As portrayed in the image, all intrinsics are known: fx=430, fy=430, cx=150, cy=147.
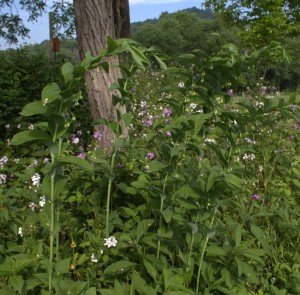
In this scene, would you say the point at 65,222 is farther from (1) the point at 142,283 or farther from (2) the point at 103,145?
A: (2) the point at 103,145

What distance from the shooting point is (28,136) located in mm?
1704

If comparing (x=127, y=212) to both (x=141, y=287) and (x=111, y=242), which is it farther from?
(x=141, y=287)

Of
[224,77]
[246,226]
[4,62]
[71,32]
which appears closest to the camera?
[224,77]

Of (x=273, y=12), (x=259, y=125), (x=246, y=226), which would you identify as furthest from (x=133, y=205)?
(x=273, y=12)

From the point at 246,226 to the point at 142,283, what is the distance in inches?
52.7

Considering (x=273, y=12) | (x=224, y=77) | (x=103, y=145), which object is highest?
(x=273, y=12)

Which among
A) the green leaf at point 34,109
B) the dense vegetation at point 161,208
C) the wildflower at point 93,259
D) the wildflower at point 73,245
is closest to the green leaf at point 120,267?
the dense vegetation at point 161,208

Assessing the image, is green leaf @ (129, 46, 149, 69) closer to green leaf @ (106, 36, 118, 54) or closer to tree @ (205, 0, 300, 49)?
green leaf @ (106, 36, 118, 54)

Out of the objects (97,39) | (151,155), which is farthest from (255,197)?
(97,39)

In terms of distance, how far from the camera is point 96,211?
9.18 feet

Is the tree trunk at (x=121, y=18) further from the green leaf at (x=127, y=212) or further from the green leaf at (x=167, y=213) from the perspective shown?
the green leaf at (x=167, y=213)

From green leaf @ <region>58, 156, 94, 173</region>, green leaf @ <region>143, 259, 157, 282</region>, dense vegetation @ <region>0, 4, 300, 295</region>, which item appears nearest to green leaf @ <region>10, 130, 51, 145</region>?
dense vegetation @ <region>0, 4, 300, 295</region>

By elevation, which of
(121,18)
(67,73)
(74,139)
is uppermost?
(121,18)

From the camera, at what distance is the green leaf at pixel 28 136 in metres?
1.69
